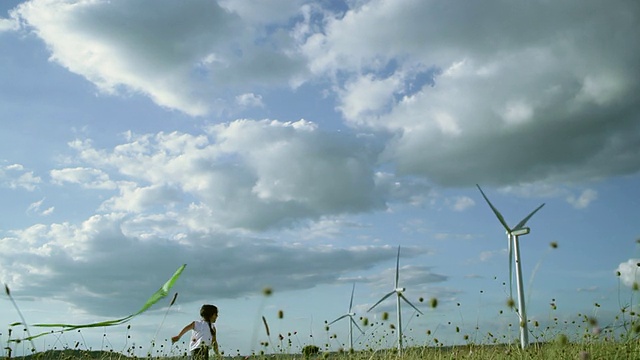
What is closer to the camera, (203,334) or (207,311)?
(203,334)

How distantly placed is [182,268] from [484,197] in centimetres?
1892

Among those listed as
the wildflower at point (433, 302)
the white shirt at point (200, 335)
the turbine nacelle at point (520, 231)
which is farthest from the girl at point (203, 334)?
the turbine nacelle at point (520, 231)

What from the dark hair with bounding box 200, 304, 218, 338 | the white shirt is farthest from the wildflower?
the dark hair with bounding box 200, 304, 218, 338

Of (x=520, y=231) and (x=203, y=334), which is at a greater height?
(x=520, y=231)

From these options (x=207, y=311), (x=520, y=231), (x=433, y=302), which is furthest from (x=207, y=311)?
(x=520, y=231)

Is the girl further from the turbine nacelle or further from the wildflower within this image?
the turbine nacelle

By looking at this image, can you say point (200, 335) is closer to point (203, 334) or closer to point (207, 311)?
point (203, 334)

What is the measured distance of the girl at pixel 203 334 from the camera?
1518 cm

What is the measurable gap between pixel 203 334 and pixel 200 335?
0.28ft

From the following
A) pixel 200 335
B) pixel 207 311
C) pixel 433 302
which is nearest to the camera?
pixel 433 302

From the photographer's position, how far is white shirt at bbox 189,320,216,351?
15578mm

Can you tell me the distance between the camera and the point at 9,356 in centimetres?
920

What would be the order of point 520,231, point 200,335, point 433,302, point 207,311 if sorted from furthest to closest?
point 520,231 < point 207,311 < point 200,335 < point 433,302

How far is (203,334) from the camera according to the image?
15844 millimetres
